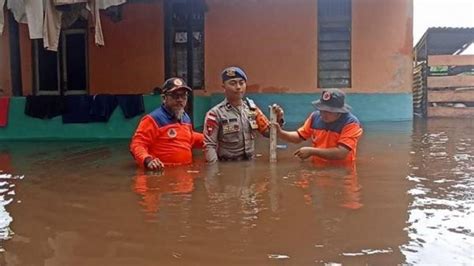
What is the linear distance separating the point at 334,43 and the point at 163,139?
27.0 feet

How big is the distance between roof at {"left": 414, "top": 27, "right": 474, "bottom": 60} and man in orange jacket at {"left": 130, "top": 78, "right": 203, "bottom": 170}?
40.2 ft

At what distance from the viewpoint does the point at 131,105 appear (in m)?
10.9

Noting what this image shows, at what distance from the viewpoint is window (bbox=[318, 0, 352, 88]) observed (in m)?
13.1

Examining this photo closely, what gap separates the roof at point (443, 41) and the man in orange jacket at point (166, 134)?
1226cm

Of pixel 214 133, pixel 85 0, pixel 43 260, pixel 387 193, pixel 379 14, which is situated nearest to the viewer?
pixel 43 260

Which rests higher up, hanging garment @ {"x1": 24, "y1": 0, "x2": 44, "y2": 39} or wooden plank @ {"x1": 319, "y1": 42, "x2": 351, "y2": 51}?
hanging garment @ {"x1": 24, "y1": 0, "x2": 44, "y2": 39}

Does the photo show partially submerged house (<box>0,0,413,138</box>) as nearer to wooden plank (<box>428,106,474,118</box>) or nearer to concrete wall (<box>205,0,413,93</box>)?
concrete wall (<box>205,0,413,93</box>)

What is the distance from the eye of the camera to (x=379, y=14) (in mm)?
13047

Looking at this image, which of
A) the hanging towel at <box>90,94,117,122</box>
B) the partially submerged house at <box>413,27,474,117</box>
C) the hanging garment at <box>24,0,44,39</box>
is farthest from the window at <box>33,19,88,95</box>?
the partially submerged house at <box>413,27,474,117</box>

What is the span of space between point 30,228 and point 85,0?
19.6ft

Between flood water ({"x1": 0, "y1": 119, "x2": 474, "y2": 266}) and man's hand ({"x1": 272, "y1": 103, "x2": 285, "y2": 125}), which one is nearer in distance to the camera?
flood water ({"x1": 0, "y1": 119, "x2": 474, "y2": 266})

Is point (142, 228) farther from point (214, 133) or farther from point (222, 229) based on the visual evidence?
point (214, 133)

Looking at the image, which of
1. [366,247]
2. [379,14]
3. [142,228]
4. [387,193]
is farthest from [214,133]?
[379,14]

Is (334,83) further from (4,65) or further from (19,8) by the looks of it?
(4,65)
